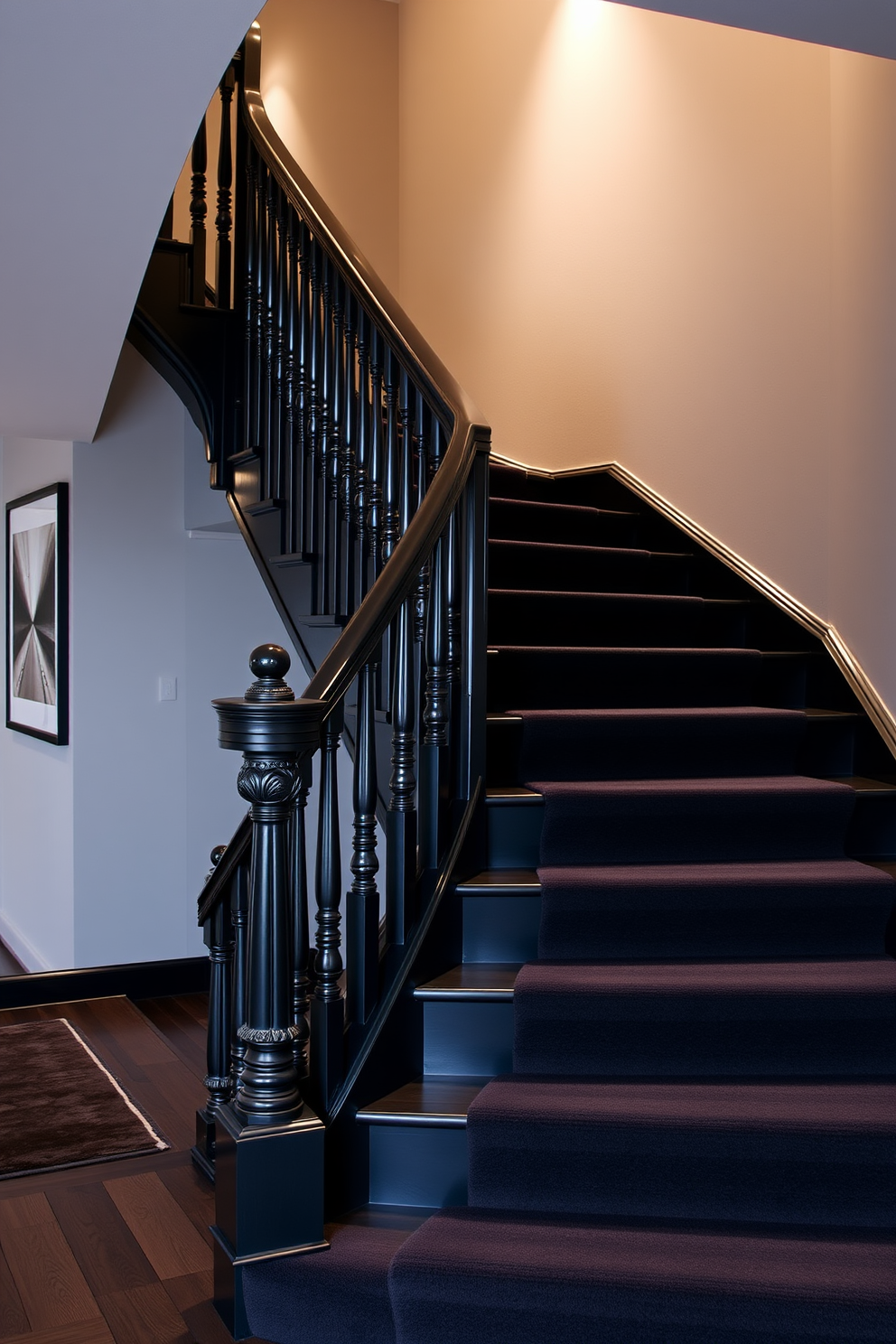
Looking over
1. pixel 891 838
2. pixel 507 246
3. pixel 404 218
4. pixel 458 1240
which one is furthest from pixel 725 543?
pixel 404 218

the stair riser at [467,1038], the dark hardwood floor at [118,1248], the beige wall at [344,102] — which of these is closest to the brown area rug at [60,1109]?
the dark hardwood floor at [118,1248]

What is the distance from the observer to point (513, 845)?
3068 mm

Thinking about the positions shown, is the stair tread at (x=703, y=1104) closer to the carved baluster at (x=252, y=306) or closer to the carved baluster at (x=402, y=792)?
the carved baluster at (x=402, y=792)

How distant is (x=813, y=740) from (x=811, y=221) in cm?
170

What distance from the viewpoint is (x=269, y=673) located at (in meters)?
2.28

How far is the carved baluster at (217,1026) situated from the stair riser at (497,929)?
733mm

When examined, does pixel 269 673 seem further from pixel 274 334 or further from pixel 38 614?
pixel 38 614

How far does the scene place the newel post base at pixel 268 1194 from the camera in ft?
7.34

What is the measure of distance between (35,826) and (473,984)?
380 cm

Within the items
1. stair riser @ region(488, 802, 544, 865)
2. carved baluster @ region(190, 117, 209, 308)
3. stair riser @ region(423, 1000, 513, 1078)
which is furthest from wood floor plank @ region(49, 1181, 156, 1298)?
carved baluster @ region(190, 117, 209, 308)

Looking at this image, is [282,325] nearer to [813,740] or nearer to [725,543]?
[725,543]

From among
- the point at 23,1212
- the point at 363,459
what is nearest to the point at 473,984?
the point at 23,1212

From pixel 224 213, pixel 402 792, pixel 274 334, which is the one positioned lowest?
pixel 402 792

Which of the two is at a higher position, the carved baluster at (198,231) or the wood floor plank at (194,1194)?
the carved baluster at (198,231)
